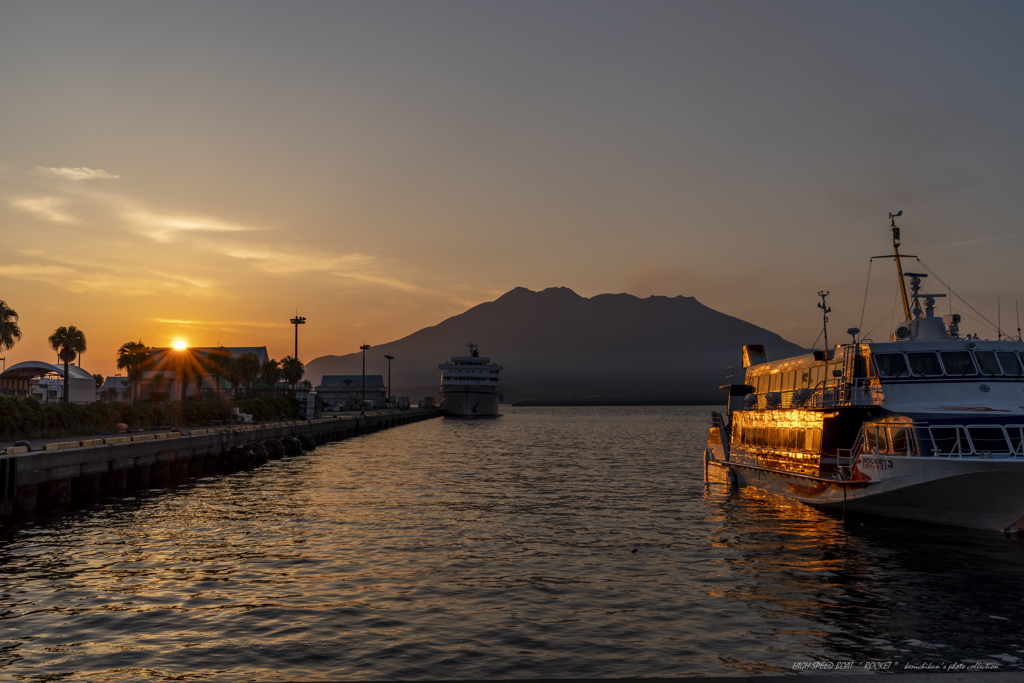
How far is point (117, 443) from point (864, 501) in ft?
110

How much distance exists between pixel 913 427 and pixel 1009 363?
5.19 m

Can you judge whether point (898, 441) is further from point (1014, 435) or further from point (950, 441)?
point (1014, 435)

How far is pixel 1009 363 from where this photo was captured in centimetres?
2503

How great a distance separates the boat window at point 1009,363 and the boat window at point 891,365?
3122 millimetres

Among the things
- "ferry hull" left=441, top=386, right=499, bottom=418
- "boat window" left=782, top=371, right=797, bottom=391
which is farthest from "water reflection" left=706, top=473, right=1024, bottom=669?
"ferry hull" left=441, top=386, right=499, bottom=418

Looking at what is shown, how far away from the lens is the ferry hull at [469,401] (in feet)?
540

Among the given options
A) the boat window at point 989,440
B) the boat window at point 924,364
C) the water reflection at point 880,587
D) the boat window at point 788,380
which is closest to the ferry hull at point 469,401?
the boat window at point 788,380

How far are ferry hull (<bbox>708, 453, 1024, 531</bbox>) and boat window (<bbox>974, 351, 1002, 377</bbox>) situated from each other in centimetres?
482

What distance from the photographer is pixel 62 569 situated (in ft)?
61.6

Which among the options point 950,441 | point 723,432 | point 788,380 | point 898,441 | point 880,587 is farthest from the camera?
point 723,432

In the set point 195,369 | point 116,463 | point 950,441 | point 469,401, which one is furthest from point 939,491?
point 469,401

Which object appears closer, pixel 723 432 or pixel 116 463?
pixel 116 463

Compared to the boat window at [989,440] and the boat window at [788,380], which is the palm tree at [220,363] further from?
the boat window at [989,440]

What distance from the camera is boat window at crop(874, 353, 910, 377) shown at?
996 inches
